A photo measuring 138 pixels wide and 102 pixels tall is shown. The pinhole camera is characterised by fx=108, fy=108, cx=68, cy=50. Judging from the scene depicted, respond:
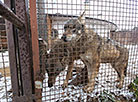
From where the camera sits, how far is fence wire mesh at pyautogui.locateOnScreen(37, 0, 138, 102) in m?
1.64

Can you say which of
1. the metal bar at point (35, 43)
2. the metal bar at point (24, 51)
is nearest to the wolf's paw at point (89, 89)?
the metal bar at point (35, 43)

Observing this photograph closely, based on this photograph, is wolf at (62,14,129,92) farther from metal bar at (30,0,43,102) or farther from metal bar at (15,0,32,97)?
metal bar at (15,0,32,97)

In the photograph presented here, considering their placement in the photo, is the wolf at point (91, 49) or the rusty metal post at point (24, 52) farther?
the wolf at point (91, 49)

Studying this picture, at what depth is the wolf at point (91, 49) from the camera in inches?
90.8

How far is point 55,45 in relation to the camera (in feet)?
7.63

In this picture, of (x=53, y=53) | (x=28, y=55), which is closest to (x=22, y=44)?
(x=28, y=55)

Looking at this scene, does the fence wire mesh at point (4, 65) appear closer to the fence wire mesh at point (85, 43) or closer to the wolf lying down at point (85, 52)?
the fence wire mesh at point (85, 43)

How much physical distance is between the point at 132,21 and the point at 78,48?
45.9 inches

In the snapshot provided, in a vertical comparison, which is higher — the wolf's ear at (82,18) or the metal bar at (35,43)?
the wolf's ear at (82,18)

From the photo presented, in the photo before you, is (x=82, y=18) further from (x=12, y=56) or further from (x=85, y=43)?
(x=12, y=56)

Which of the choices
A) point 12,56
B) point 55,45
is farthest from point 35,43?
point 55,45

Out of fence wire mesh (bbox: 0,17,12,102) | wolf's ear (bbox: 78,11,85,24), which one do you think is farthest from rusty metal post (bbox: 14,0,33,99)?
wolf's ear (bbox: 78,11,85,24)

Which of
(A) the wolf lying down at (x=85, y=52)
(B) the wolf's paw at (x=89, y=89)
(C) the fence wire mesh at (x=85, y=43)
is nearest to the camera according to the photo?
(C) the fence wire mesh at (x=85, y=43)

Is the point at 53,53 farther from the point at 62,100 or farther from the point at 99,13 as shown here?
the point at 99,13
